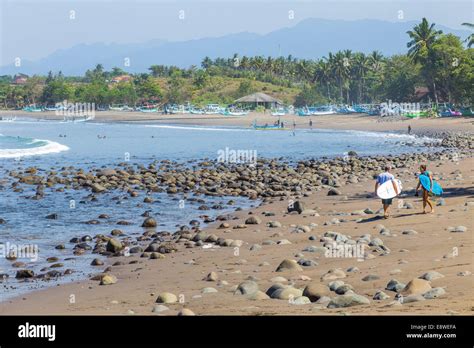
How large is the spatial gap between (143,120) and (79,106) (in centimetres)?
4767

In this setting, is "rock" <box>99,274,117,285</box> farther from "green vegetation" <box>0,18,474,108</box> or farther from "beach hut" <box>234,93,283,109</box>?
"beach hut" <box>234,93,283,109</box>

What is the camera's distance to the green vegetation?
8962 centimetres

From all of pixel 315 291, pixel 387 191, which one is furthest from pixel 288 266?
pixel 387 191

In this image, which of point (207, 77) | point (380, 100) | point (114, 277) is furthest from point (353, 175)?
point (207, 77)

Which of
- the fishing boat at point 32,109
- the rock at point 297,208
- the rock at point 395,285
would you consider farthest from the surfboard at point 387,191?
the fishing boat at point 32,109

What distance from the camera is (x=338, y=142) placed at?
61562 millimetres

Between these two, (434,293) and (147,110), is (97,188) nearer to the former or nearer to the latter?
(434,293)

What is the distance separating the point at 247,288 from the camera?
1114 cm

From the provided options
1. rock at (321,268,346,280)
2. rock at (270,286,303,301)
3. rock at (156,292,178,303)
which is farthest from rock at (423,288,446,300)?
rock at (156,292,178,303)

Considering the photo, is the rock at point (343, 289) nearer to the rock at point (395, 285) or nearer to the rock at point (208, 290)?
the rock at point (395, 285)

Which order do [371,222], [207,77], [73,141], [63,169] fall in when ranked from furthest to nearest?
[207,77]
[73,141]
[63,169]
[371,222]

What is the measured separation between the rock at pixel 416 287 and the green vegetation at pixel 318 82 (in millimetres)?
71021

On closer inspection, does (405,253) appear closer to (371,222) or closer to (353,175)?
(371,222)

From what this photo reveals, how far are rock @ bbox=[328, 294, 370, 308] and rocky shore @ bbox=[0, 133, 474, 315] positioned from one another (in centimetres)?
1
